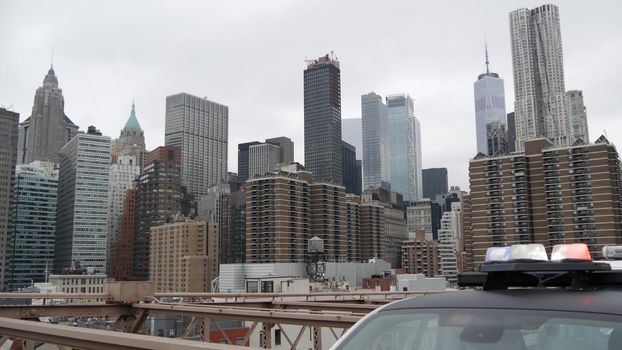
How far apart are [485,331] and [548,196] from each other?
12707 centimetres

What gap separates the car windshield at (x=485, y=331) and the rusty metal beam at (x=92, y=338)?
2.37 ft

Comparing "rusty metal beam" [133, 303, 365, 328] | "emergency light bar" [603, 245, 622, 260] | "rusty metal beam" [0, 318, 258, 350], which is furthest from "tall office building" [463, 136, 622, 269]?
"rusty metal beam" [0, 318, 258, 350]

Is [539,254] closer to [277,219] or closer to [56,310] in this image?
[56,310]

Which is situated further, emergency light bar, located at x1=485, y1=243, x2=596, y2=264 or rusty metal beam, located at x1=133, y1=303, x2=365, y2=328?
rusty metal beam, located at x1=133, y1=303, x2=365, y2=328

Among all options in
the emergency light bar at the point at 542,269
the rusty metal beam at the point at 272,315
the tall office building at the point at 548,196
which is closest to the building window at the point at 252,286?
the tall office building at the point at 548,196

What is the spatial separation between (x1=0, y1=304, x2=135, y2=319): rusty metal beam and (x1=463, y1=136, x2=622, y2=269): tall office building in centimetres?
11088

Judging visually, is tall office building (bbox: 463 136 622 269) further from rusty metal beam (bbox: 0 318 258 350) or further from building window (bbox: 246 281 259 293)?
rusty metal beam (bbox: 0 318 258 350)

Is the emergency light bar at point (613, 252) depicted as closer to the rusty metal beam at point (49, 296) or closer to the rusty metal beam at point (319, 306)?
the rusty metal beam at point (319, 306)

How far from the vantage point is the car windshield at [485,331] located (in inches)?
105

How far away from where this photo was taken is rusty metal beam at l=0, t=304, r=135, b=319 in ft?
37.1

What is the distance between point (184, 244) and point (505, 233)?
315 ft

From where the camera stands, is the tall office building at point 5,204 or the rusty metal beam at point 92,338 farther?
the tall office building at point 5,204

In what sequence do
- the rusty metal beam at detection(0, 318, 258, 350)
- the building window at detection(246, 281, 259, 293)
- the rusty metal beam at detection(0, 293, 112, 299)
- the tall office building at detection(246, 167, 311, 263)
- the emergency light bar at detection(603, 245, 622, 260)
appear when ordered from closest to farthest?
the rusty metal beam at detection(0, 318, 258, 350)
the emergency light bar at detection(603, 245, 622, 260)
the rusty metal beam at detection(0, 293, 112, 299)
the building window at detection(246, 281, 259, 293)
the tall office building at detection(246, 167, 311, 263)

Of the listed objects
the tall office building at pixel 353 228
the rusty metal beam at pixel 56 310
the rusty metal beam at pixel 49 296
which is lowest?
the rusty metal beam at pixel 56 310
